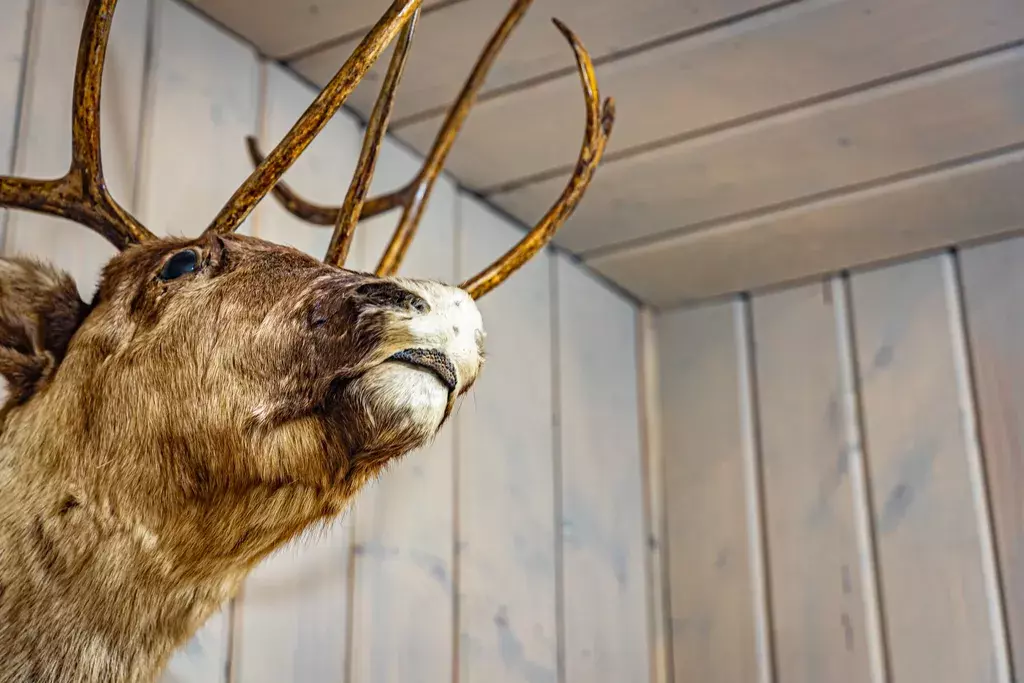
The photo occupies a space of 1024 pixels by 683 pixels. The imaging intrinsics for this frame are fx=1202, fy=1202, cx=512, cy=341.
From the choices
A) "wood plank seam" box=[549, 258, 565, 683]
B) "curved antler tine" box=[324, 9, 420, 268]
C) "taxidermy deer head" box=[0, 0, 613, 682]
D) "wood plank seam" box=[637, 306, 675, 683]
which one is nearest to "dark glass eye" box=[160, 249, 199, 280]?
"taxidermy deer head" box=[0, 0, 613, 682]

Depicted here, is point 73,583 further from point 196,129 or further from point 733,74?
point 733,74

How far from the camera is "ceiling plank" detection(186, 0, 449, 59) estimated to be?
1.36 m

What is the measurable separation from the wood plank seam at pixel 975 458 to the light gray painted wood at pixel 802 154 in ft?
1.00

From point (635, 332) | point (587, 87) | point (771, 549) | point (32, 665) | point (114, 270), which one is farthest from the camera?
point (635, 332)

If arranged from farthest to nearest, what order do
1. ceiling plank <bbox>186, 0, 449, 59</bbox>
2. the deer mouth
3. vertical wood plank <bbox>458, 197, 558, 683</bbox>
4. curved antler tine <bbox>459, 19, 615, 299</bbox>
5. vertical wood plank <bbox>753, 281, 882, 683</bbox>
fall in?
1. vertical wood plank <bbox>753, 281, 882, 683</bbox>
2. vertical wood plank <bbox>458, 197, 558, 683</bbox>
3. ceiling plank <bbox>186, 0, 449, 59</bbox>
4. curved antler tine <bbox>459, 19, 615, 299</bbox>
5. the deer mouth

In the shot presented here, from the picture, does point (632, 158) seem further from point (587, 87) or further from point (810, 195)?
point (587, 87)

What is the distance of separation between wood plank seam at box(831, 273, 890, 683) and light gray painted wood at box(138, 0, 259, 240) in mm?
1067

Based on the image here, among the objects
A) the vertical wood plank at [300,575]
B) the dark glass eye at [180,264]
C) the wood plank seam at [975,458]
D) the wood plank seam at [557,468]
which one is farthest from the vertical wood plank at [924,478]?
the dark glass eye at [180,264]

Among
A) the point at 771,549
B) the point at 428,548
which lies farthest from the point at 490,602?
the point at 771,549

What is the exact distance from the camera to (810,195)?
1804 mm

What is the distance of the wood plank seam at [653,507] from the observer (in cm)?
203

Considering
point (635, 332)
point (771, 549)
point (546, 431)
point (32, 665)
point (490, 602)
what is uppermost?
point (635, 332)

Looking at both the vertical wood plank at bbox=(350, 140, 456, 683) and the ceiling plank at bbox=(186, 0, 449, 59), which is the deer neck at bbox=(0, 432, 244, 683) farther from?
the ceiling plank at bbox=(186, 0, 449, 59)

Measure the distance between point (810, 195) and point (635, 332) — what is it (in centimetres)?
48
